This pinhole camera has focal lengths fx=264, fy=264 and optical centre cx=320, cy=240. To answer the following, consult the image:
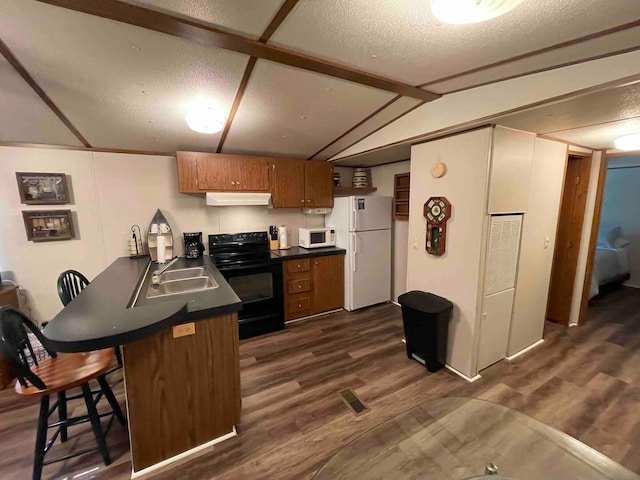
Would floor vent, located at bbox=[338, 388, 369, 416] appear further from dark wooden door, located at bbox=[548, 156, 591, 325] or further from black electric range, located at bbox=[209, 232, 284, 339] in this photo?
dark wooden door, located at bbox=[548, 156, 591, 325]

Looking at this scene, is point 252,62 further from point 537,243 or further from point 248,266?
point 537,243

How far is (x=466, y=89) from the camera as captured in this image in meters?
2.11

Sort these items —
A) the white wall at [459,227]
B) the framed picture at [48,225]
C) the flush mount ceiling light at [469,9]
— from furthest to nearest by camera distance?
1. the framed picture at [48,225]
2. the white wall at [459,227]
3. the flush mount ceiling light at [469,9]

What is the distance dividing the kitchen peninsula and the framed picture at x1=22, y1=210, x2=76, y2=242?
1.54 metres

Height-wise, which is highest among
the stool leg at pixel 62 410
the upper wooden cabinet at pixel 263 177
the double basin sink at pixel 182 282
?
the upper wooden cabinet at pixel 263 177

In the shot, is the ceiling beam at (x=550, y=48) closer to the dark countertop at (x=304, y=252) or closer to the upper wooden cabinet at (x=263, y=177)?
the upper wooden cabinet at (x=263, y=177)

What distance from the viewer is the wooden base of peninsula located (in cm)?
152

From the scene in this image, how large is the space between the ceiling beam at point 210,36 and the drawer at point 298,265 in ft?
7.23

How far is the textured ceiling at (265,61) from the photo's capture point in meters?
1.26

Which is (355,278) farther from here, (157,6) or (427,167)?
(157,6)

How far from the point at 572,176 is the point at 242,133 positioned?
3.92m

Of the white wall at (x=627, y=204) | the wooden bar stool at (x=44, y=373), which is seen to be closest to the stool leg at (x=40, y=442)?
the wooden bar stool at (x=44, y=373)

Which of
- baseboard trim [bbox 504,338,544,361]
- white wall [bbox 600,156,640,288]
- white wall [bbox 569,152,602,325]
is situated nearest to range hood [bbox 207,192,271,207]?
baseboard trim [bbox 504,338,544,361]

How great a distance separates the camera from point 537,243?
274 centimetres
